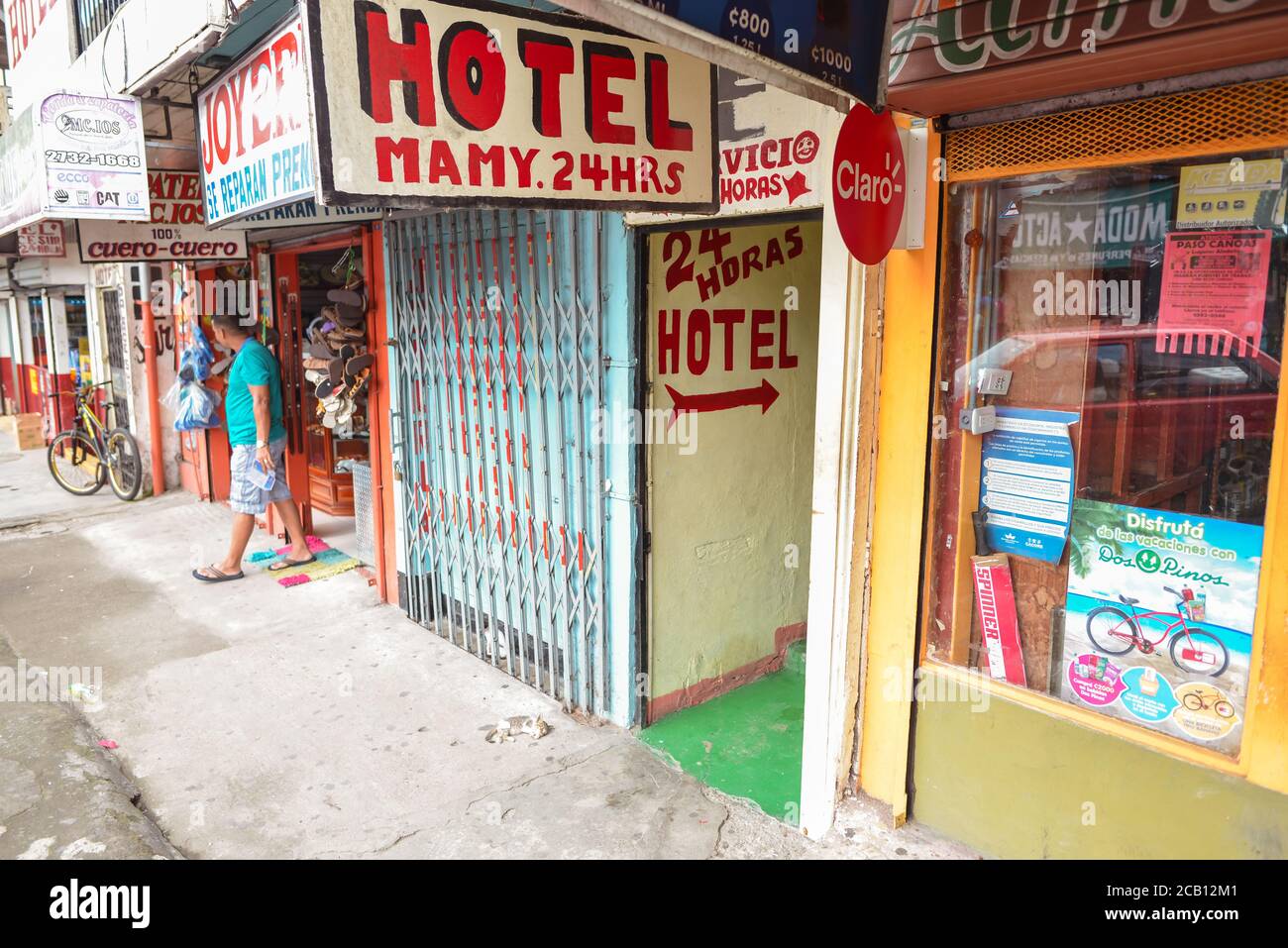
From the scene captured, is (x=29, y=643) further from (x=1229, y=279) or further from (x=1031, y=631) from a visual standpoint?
(x=1229, y=279)

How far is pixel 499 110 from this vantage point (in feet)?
8.64

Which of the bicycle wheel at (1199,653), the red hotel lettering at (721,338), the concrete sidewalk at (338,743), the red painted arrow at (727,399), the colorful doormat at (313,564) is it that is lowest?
the concrete sidewalk at (338,743)

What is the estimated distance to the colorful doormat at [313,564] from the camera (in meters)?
6.98

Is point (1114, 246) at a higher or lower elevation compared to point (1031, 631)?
higher

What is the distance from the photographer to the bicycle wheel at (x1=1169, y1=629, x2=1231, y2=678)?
2.72 metres

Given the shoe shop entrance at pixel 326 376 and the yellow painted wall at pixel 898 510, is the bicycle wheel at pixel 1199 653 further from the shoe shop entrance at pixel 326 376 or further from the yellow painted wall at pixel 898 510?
the shoe shop entrance at pixel 326 376

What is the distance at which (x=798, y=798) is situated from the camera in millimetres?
3961

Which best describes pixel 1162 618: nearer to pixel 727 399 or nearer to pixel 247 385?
pixel 727 399

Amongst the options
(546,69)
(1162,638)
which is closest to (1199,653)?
(1162,638)

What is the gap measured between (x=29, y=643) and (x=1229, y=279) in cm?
682

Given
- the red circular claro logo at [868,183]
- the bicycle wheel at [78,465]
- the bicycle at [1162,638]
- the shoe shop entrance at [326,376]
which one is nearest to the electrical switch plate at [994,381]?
the red circular claro logo at [868,183]

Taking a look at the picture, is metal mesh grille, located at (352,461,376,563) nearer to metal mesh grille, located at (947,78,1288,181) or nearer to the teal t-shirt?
the teal t-shirt

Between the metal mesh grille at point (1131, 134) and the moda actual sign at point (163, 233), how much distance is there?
5.80 meters
